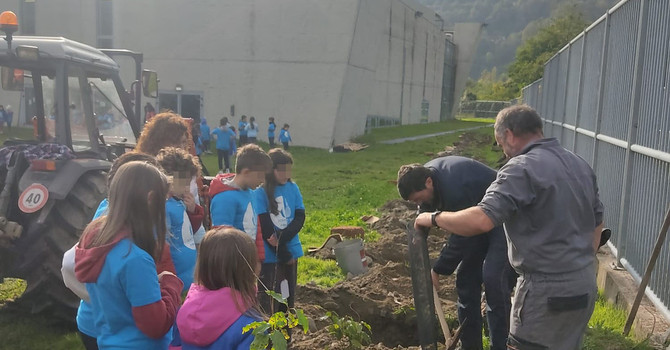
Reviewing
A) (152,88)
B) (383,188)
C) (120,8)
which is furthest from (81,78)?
(120,8)

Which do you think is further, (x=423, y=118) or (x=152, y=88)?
(x=423, y=118)

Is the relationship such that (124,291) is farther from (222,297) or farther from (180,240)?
(180,240)

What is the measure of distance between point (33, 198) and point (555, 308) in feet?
13.7

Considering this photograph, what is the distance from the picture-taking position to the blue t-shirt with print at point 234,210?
425 centimetres

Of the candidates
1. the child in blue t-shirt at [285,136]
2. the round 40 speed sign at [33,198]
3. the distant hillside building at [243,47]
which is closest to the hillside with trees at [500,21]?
the distant hillside building at [243,47]

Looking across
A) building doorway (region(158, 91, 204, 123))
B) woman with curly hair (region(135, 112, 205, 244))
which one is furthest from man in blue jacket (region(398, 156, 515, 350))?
building doorway (region(158, 91, 204, 123))

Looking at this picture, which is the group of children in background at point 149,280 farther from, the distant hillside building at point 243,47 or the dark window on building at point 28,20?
the dark window on building at point 28,20

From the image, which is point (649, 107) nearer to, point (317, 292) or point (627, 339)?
point (627, 339)

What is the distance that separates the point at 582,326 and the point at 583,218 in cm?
60

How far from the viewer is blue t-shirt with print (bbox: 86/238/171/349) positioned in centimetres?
259

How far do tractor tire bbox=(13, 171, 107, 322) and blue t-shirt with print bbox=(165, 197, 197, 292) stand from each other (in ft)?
6.10

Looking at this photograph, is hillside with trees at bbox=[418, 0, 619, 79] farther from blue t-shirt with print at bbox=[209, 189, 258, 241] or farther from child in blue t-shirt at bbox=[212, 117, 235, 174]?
blue t-shirt with print at bbox=[209, 189, 258, 241]

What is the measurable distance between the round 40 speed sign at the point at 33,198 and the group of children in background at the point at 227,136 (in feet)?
32.7

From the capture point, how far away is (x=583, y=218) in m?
3.27
